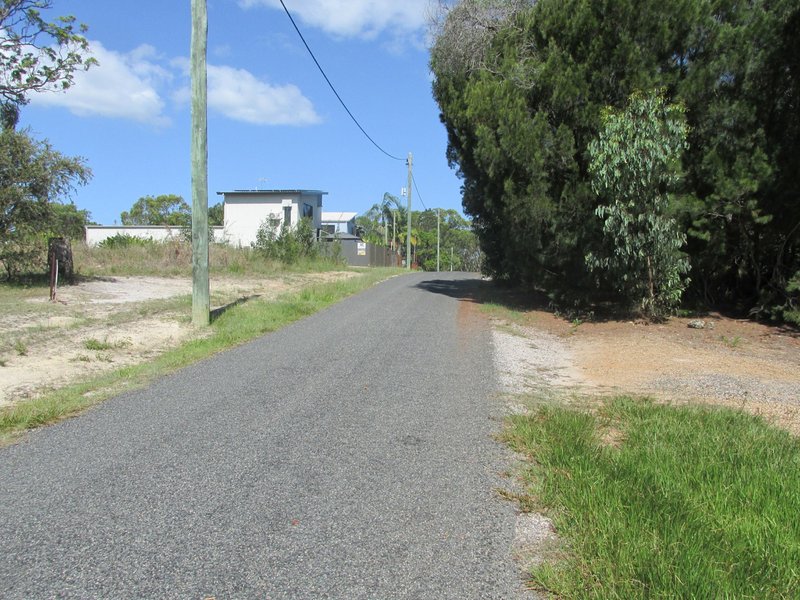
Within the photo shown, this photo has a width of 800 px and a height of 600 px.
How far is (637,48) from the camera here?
1315 centimetres

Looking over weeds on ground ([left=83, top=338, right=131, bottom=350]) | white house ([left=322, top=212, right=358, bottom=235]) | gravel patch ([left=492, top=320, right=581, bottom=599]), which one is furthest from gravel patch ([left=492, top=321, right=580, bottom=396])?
white house ([left=322, top=212, right=358, bottom=235])

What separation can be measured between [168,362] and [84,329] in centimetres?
348

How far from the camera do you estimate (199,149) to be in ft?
41.7

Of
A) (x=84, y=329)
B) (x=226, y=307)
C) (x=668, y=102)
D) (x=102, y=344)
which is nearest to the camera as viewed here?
(x=102, y=344)

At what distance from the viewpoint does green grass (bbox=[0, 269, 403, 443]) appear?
19.9 ft

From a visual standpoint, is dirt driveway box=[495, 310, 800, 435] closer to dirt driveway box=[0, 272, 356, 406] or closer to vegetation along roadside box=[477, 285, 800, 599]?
vegetation along roadside box=[477, 285, 800, 599]

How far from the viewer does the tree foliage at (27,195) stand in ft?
56.1

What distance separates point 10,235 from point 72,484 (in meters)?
15.6

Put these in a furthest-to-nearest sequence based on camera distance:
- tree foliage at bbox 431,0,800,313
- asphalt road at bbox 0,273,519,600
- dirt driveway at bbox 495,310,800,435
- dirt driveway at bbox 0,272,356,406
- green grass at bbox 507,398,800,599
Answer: tree foliage at bbox 431,0,800,313
dirt driveway at bbox 0,272,356,406
dirt driveway at bbox 495,310,800,435
asphalt road at bbox 0,273,519,600
green grass at bbox 507,398,800,599

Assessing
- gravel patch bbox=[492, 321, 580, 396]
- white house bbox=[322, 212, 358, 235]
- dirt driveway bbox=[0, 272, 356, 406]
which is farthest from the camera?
white house bbox=[322, 212, 358, 235]

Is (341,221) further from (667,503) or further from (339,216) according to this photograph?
(667,503)

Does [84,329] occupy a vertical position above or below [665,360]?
above

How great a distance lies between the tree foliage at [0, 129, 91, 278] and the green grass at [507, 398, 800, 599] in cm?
1648

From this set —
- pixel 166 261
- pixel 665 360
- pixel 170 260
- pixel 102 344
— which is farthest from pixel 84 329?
pixel 170 260
